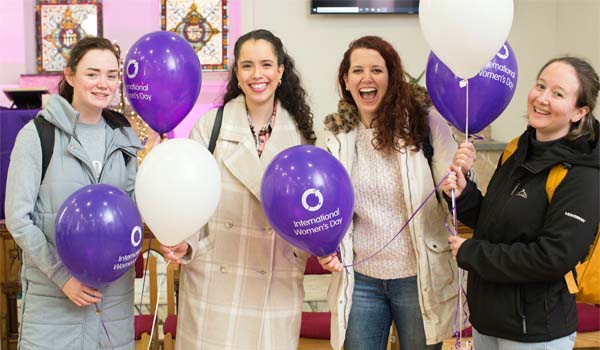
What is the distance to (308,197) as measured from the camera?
5.94 ft

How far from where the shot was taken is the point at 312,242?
1857 mm

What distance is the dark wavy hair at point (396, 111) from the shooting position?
2090 mm

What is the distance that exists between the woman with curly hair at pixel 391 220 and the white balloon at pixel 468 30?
0.66 feet

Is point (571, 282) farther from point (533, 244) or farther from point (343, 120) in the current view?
point (343, 120)

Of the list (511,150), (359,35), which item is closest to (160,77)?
(511,150)

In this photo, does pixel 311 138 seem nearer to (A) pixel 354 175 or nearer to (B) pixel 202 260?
(A) pixel 354 175

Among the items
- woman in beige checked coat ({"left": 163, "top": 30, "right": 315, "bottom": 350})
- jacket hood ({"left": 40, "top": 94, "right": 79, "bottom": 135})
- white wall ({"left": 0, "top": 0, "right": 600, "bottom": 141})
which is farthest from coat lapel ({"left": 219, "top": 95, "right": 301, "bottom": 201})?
white wall ({"left": 0, "top": 0, "right": 600, "bottom": 141})

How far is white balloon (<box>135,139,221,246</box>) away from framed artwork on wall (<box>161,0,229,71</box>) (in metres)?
4.12

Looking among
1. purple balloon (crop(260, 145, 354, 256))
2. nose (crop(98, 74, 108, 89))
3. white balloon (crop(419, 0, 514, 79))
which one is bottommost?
purple balloon (crop(260, 145, 354, 256))

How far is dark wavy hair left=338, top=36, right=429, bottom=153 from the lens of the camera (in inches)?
82.3

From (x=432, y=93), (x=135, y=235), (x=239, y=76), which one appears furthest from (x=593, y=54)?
(x=135, y=235)

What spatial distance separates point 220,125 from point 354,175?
1.60 feet

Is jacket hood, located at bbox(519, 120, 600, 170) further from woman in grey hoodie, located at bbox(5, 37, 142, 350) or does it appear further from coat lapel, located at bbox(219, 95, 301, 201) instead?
woman in grey hoodie, located at bbox(5, 37, 142, 350)

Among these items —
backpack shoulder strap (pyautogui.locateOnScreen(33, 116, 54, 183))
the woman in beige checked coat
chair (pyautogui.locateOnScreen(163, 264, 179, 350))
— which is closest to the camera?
backpack shoulder strap (pyautogui.locateOnScreen(33, 116, 54, 183))
